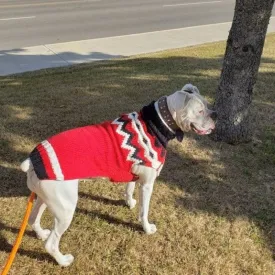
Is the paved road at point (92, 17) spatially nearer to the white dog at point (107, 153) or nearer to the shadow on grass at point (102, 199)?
the shadow on grass at point (102, 199)

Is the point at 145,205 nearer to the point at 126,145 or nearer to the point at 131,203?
the point at 131,203

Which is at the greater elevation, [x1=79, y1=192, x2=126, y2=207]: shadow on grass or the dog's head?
the dog's head

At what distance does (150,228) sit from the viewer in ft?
13.1

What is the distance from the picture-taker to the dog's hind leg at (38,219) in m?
3.63

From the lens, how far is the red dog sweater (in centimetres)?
314

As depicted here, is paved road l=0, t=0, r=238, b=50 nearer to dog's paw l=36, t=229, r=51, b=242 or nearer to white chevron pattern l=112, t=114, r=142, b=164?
dog's paw l=36, t=229, r=51, b=242

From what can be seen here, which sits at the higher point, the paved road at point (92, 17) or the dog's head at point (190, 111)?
the dog's head at point (190, 111)

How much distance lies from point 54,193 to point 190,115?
4.20 ft

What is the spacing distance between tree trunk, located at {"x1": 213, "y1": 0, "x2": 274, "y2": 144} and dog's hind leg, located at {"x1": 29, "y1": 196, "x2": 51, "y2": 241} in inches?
111

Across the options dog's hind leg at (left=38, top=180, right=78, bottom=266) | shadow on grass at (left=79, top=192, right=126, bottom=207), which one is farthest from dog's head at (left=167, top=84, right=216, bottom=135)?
shadow on grass at (left=79, top=192, right=126, bottom=207)

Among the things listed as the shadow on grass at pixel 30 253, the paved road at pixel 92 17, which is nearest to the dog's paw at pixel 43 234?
the shadow on grass at pixel 30 253

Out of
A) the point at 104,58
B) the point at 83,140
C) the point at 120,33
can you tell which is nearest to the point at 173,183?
the point at 83,140

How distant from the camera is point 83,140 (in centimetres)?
325

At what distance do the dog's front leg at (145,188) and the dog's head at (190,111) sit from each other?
49 centimetres
